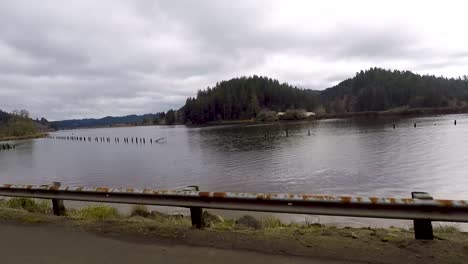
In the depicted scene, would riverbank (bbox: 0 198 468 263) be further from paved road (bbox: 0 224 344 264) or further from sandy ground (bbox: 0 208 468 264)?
paved road (bbox: 0 224 344 264)

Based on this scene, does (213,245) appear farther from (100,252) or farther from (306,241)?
(100,252)

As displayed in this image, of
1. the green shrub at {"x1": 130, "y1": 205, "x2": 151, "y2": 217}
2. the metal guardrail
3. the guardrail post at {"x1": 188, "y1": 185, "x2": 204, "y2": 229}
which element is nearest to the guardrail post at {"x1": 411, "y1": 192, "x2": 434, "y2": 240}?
the metal guardrail

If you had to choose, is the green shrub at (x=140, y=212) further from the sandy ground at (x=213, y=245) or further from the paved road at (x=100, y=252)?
the paved road at (x=100, y=252)

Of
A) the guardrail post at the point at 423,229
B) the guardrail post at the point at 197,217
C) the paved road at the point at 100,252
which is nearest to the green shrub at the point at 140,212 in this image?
the paved road at the point at 100,252

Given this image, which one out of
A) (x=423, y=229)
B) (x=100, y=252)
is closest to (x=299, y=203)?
(x=423, y=229)

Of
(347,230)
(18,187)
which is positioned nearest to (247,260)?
(347,230)

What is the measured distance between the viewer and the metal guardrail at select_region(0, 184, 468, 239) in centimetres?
483

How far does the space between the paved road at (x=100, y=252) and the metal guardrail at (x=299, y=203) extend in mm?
853

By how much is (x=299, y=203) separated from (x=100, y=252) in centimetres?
333

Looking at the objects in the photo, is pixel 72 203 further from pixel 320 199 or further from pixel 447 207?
pixel 447 207

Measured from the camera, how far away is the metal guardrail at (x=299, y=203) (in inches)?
190

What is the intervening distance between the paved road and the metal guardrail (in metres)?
0.85

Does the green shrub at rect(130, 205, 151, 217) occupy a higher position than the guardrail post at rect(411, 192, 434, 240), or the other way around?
the guardrail post at rect(411, 192, 434, 240)

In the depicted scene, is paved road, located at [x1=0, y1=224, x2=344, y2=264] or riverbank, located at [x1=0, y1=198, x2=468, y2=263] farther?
paved road, located at [x1=0, y1=224, x2=344, y2=264]
